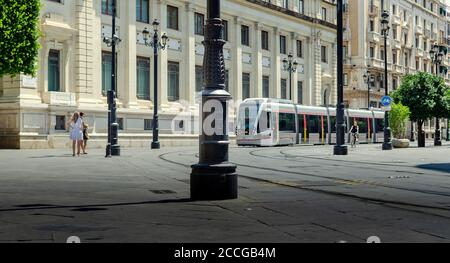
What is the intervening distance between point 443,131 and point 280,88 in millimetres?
46758

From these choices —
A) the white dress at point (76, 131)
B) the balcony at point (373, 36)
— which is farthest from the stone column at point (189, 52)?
the balcony at point (373, 36)

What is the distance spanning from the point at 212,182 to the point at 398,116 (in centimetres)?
4054

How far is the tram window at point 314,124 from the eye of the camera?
4069cm

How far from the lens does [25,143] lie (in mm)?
29609

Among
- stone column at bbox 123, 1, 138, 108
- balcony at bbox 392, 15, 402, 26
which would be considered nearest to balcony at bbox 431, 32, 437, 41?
balcony at bbox 392, 15, 402, 26

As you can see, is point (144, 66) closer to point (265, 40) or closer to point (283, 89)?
point (265, 40)

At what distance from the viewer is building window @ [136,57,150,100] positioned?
38.0 meters

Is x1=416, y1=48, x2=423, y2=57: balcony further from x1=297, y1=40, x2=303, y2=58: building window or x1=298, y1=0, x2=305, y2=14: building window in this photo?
x1=297, y1=40, x2=303, y2=58: building window

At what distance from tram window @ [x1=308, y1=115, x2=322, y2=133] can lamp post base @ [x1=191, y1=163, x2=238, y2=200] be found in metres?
32.9

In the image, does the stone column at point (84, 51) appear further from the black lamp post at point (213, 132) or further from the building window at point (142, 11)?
the black lamp post at point (213, 132)

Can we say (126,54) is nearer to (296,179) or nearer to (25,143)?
(25,143)

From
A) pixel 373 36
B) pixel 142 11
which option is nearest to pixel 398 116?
pixel 142 11

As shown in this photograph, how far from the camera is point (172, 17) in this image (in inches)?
1597
